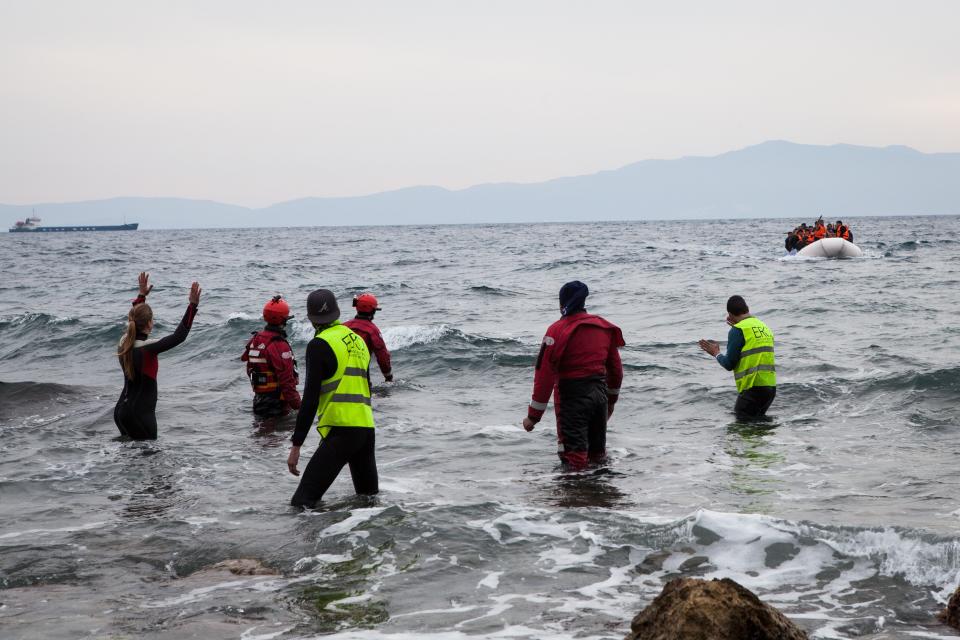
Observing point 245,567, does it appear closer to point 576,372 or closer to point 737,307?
point 576,372

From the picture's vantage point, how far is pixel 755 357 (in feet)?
35.8

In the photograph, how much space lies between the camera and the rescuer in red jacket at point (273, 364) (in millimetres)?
10984

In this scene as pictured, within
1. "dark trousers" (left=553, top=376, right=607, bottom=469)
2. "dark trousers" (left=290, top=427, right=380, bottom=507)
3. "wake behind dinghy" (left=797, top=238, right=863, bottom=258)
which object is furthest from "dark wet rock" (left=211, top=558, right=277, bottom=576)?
"wake behind dinghy" (left=797, top=238, right=863, bottom=258)

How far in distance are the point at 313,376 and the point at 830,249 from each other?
4096 centimetres

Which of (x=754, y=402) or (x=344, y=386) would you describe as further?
(x=754, y=402)

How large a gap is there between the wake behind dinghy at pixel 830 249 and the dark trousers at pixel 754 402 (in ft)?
114

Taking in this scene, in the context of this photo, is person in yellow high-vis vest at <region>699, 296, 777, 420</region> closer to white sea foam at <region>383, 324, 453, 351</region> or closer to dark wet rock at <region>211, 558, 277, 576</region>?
dark wet rock at <region>211, 558, 277, 576</region>

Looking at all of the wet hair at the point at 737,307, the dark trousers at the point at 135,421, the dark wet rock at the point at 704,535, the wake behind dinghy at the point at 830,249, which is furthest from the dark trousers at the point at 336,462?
the wake behind dinghy at the point at 830,249

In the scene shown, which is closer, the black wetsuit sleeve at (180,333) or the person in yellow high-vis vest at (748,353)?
the black wetsuit sleeve at (180,333)

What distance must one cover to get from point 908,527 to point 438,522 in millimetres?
3451

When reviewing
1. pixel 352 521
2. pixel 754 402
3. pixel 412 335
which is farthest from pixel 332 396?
pixel 412 335

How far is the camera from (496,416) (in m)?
12.7

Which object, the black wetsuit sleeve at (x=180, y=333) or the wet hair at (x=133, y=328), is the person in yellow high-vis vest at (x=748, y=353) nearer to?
the black wetsuit sleeve at (x=180, y=333)

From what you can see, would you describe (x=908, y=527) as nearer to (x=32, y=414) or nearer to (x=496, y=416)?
(x=496, y=416)
